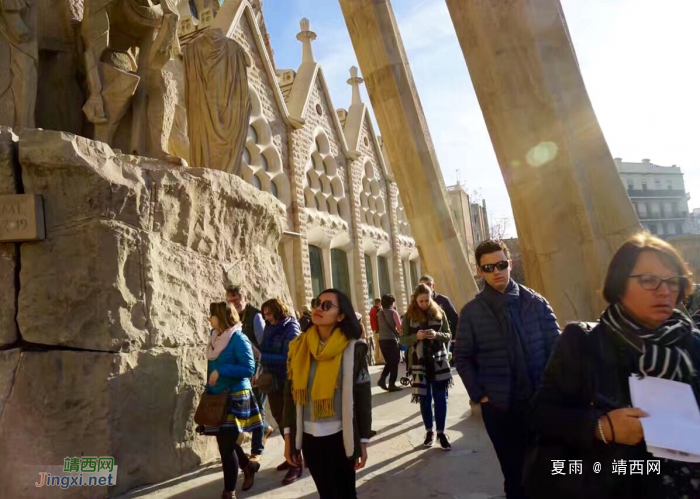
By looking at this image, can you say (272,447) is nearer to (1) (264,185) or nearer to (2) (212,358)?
(2) (212,358)

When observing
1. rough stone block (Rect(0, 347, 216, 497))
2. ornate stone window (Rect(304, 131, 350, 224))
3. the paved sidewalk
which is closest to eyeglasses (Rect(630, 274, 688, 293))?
the paved sidewalk

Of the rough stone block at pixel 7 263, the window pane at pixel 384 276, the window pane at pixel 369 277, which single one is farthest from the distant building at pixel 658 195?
the rough stone block at pixel 7 263

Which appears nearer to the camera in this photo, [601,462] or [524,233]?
[601,462]

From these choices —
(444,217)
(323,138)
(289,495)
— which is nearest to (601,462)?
(289,495)

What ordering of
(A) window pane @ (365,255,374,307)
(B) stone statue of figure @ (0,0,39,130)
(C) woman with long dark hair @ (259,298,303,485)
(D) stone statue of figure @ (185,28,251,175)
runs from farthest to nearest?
(A) window pane @ (365,255,374,307), (D) stone statue of figure @ (185,28,251,175), (B) stone statue of figure @ (0,0,39,130), (C) woman with long dark hair @ (259,298,303,485)

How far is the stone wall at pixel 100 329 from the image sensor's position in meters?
3.71

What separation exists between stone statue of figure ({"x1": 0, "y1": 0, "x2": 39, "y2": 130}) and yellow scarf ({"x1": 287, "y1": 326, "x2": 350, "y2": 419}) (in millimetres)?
3794

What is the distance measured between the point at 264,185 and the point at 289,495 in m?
12.1

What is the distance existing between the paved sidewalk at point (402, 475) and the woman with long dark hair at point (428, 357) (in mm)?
275

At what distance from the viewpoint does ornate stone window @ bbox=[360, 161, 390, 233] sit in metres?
21.1

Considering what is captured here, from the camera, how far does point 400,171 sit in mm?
9008

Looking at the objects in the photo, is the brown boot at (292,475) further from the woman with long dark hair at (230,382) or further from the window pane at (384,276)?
the window pane at (384,276)
